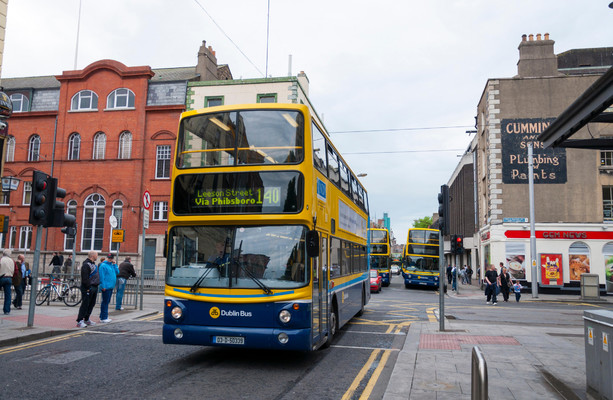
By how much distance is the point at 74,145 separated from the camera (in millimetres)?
35000

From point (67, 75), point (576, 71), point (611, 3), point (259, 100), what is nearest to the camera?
point (611, 3)

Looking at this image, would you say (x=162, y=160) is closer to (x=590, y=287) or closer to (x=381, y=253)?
(x=381, y=253)

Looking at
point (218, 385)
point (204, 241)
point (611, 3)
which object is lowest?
point (218, 385)

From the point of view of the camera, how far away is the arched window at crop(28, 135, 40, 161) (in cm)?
3556

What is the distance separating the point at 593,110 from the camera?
6.05m

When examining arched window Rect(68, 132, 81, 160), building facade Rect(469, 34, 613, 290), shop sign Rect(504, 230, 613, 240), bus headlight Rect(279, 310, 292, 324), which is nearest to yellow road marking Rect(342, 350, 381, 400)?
bus headlight Rect(279, 310, 292, 324)

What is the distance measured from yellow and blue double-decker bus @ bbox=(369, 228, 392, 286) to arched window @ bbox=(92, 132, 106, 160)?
20.0 metres

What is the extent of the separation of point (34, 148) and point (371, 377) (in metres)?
36.2

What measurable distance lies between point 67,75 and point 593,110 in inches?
1447

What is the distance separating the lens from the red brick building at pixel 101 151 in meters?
33.1

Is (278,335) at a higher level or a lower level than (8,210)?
lower

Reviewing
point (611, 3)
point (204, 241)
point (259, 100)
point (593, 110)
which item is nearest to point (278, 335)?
point (204, 241)

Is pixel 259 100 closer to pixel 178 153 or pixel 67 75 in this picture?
pixel 67 75

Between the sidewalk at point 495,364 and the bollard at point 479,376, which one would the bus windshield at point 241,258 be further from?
the bollard at point 479,376
